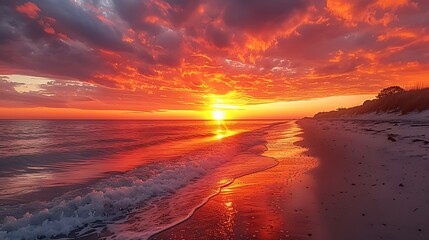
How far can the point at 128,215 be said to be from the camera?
7.29m

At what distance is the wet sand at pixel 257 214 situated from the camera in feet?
17.7

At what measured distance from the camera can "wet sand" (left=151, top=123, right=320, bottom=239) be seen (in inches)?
213

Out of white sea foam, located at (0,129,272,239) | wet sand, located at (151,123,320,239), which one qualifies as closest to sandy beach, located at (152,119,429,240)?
wet sand, located at (151,123,320,239)

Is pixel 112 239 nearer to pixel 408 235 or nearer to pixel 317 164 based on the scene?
pixel 408 235

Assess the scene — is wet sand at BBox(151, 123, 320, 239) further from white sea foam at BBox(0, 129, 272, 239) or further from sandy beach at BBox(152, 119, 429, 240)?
white sea foam at BBox(0, 129, 272, 239)

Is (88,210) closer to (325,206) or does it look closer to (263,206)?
(263,206)

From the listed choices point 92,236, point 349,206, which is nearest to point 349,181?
point 349,206

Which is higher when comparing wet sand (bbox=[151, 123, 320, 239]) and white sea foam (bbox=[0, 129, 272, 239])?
wet sand (bbox=[151, 123, 320, 239])

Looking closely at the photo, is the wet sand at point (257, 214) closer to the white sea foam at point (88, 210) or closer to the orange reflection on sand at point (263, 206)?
the orange reflection on sand at point (263, 206)

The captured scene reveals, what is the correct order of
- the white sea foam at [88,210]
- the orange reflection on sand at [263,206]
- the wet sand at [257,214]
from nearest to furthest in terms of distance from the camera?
the wet sand at [257,214], the orange reflection on sand at [263,206], the white sea foam at [88,210]

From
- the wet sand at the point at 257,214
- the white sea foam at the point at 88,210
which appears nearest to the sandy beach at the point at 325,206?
the wet sand at the point at 257,214

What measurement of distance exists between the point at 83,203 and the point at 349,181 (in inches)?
325

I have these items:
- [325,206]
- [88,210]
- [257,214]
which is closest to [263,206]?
[257,214]

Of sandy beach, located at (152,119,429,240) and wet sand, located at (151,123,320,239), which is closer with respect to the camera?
sandy beach, located at (152,119,429,240)
